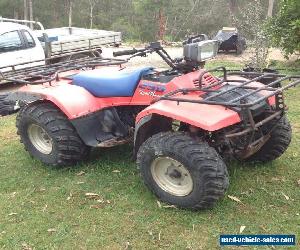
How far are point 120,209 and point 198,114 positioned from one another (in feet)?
4.24

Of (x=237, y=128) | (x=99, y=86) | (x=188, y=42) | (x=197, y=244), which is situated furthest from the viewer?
(x=99, y=86)

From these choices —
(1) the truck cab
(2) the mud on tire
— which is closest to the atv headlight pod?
(2) the mud on tire

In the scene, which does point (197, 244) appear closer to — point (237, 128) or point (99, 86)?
point (237, 128)

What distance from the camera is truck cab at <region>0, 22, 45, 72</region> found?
33.2 feet

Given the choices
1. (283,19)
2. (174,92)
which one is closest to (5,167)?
(174,92)

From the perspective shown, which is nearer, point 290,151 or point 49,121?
point 49,121

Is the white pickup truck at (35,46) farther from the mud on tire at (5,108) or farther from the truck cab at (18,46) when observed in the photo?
the mud on tire at (5,108)

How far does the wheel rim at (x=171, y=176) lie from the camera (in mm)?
4172

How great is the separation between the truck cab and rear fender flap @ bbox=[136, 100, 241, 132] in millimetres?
6701

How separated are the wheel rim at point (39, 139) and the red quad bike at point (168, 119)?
0.01 meters

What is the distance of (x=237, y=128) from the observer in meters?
4.17

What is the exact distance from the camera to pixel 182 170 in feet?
13.7

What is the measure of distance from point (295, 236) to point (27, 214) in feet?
8.45

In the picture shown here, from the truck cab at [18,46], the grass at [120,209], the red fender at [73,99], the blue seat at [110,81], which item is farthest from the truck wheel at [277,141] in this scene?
the truck cab at [18,46]
